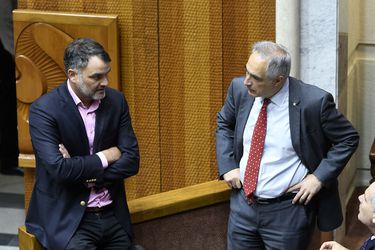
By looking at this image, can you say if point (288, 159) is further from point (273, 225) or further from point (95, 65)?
point (95, 65)

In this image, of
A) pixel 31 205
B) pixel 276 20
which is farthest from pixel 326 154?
pixel 31 205

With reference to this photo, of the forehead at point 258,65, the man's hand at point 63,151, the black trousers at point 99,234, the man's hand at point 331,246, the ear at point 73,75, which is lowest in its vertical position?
the black trousers at point 99,234

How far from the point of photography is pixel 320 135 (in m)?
6.25

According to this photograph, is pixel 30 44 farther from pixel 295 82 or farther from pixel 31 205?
pixel 295 82

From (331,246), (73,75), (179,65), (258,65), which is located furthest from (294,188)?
(179,65)

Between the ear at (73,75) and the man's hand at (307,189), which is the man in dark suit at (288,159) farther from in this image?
the ear at (73,75)

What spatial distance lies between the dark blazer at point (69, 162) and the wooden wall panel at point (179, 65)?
101 cm

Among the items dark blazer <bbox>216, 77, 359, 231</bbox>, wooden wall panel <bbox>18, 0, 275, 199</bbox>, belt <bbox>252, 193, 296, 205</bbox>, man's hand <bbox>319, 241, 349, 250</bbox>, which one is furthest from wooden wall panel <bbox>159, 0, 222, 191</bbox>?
man's hand <bbox>319, 241, 349, 250</bbox>

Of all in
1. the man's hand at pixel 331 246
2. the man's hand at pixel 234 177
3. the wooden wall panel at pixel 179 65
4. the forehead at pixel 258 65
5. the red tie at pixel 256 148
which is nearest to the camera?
the man's hand at pixel 331 246

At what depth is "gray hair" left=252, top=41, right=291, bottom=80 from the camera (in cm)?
602

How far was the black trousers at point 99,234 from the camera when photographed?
20.4 feet

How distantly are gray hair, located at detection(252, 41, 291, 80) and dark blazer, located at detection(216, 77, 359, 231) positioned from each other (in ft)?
0.73

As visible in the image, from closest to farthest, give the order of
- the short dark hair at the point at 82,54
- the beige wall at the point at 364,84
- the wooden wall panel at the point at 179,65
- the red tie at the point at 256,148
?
1. the short dark hair at the point at 82,54
2. the red tie at the point at 256,148
3. the wooden wall panel at the point at 179,65
4. the beige wall at the point at 364,84

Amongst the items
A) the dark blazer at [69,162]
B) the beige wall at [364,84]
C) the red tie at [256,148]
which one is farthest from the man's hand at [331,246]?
the beige wall at [364,84]
